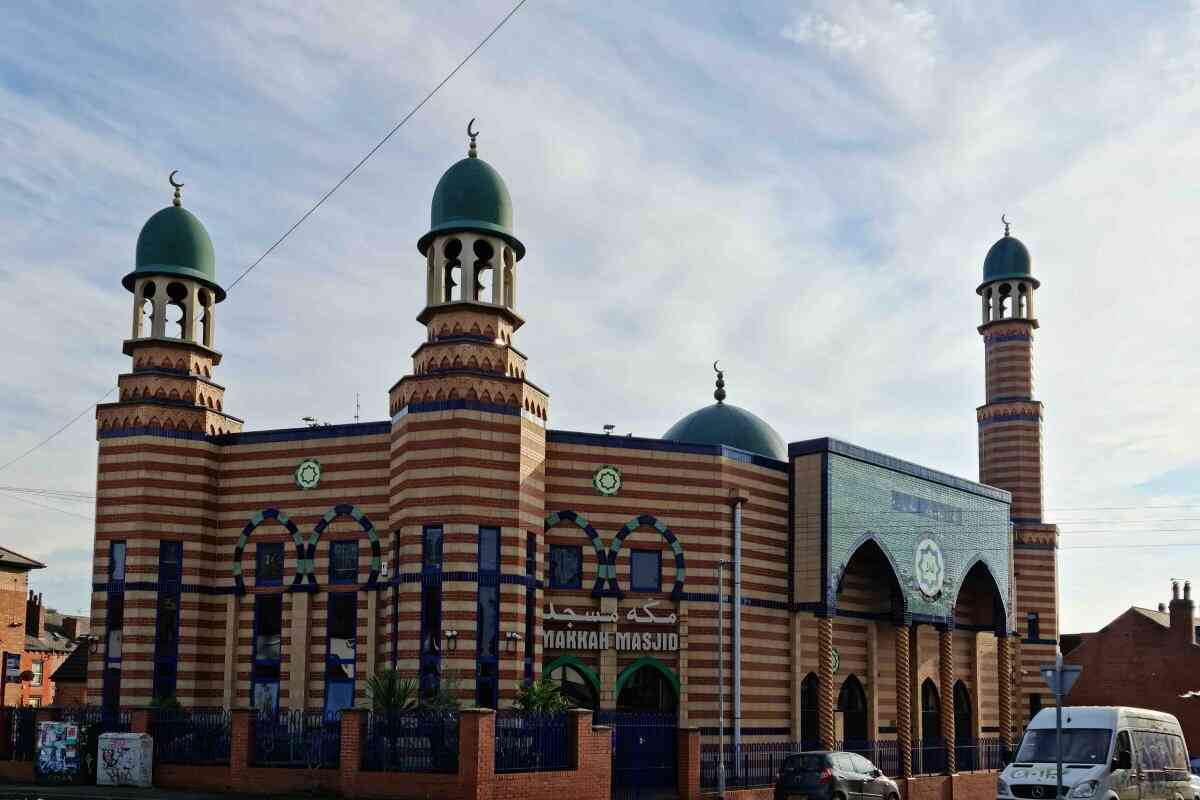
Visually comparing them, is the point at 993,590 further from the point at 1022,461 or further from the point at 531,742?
the point at 531,742

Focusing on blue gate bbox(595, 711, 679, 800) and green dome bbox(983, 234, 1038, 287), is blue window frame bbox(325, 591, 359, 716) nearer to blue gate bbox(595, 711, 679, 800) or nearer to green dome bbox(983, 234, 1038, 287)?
blue gate bbox(595, 711, 679, 800)

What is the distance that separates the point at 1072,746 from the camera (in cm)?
2772

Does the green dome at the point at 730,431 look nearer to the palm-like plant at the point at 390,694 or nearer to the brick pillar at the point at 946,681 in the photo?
the brick pillar at the point at 946,681

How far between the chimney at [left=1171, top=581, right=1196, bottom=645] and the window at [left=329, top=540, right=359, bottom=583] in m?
41.0

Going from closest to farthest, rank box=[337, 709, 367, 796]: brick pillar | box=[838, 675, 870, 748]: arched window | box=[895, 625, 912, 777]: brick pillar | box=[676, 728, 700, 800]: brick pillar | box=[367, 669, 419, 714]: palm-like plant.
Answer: box=[337, 709, 367, 796]: brick pillar → box=[367, 669, 419, 714]: palm-like plant → box=[676, 728, 700, 800]: brick pillar → box=[895, 625, 912, 777]: brick pillar → box=[838, 675, 870, 748]: arched window

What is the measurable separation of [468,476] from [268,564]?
8.42 meters

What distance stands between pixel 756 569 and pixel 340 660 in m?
12.4

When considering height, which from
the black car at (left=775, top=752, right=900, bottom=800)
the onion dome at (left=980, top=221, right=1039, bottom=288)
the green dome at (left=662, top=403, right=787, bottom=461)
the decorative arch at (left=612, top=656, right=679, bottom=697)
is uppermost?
the onion dome at (left=980, top=221, right=1039, bottom=288)

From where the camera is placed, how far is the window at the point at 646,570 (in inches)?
1561

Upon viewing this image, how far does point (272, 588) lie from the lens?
39750 mm

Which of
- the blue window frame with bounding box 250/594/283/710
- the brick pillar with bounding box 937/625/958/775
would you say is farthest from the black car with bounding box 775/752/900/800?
the brick pillar with bounding box 937/625/958/775

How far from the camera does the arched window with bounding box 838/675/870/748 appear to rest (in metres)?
44.4

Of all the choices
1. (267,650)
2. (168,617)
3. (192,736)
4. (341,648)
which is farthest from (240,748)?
(168,617)

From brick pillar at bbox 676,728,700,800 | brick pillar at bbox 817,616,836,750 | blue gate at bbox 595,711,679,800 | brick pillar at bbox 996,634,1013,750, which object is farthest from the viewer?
brick pillar at bbox 996,634,1013,750
